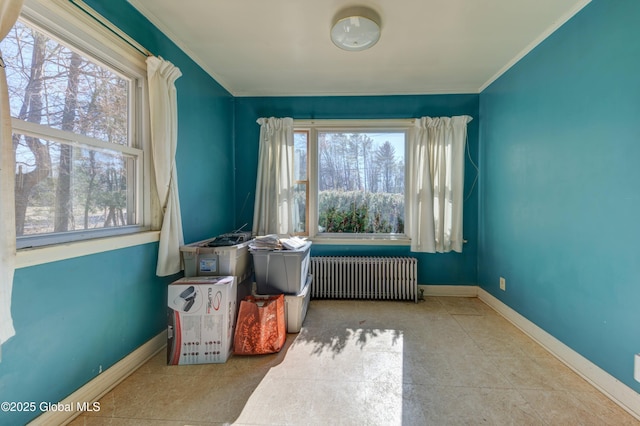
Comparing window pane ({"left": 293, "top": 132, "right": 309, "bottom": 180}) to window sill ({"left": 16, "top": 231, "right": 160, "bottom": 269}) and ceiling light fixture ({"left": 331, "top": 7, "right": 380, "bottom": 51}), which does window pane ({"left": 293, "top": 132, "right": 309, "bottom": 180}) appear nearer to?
ceiling light fixture ({"left": 331, "top": 7, "right": 380, "bottom": 51})

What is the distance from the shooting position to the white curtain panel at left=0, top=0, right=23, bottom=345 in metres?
1.02

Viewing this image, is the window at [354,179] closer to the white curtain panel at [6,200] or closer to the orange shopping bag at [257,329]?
the orange shopping bag at [257,329]

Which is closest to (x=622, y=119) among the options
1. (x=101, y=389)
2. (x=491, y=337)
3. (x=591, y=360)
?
(x=591, y=360)

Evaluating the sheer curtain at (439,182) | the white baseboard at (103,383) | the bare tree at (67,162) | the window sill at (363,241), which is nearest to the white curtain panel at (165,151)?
the bare tree at (67,162)

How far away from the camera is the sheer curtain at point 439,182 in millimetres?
2965

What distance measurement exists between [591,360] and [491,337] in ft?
2.04

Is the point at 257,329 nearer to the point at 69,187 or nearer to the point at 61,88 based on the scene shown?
the point at 69,187

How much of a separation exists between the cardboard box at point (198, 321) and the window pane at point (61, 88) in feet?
3.78

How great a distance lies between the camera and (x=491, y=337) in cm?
220

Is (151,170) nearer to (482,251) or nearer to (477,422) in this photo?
(477,422)

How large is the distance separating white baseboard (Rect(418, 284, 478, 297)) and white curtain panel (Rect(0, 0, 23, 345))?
333 centimetres

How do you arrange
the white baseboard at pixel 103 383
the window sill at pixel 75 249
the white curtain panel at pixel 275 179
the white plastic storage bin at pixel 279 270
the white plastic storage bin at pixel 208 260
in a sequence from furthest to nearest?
the white curtain panel at pixel 275 179, the white plastic storage bin at pixel 279 270, the white plastic storage bin at pixel 208 260, the white baseboard at pixel 103 383, the window sill at pixel 75 249

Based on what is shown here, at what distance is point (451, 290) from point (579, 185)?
182 centimetres

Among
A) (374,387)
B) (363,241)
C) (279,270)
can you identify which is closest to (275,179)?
(279,270)
